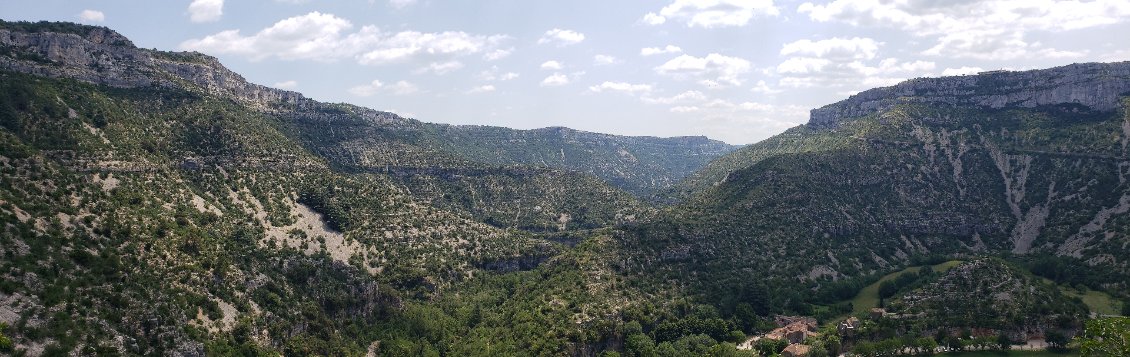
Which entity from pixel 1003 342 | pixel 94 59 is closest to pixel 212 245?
pixel 94 59

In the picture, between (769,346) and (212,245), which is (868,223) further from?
(212,245)

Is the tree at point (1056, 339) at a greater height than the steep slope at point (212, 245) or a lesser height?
lesser

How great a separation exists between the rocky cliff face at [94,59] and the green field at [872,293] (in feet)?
509

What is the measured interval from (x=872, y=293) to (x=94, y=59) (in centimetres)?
17069

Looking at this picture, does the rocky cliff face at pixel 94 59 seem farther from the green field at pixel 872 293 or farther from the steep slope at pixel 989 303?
the steep slope at pixel 989 303

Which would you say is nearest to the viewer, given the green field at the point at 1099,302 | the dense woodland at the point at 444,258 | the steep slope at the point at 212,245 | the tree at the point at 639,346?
the steep slope at the point at 212,245

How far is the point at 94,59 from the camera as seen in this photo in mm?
147500

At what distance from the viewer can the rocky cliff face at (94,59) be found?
133m

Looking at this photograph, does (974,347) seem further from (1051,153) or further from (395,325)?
(1051,153)

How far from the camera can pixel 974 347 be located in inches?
4604

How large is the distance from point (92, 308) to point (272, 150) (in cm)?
8225

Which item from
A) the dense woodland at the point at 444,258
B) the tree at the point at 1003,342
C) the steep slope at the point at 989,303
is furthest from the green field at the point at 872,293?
the tree at the point at 1003,342

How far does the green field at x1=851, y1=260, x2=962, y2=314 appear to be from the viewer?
141 meters

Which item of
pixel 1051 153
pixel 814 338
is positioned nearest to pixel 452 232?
pixel 814 338
